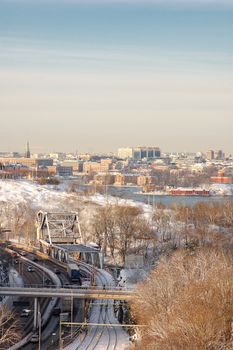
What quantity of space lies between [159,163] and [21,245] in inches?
2575

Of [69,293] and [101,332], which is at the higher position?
[69,293]

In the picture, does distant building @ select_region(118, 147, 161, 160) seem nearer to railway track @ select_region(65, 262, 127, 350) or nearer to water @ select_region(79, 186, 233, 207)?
water @ select_region(79, 186, 233, 207)

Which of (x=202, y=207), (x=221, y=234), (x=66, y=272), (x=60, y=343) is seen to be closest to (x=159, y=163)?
(x=202, y=207)

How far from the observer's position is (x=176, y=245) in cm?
2000

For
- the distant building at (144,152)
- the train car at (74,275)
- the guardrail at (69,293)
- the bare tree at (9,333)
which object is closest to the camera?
the bare tree at (9,333)

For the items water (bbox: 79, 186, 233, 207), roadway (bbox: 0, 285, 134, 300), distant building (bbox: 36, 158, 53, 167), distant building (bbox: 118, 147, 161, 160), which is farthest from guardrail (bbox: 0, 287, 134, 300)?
distant building (bbox: 118, 147, 161, 160)

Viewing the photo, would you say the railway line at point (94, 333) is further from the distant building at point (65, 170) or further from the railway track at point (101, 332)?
the distant building at point (65, 170)

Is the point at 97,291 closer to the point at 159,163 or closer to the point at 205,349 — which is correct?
the point at 205,349

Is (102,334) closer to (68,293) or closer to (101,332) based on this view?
(101,332)

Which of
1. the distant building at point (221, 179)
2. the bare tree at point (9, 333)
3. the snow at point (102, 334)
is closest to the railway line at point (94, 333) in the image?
the snow at point (102, 334)

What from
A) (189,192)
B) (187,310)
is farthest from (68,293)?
(189,192)

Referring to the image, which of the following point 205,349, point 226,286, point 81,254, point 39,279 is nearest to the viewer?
point 205,349

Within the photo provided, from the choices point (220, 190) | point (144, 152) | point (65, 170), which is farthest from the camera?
point (144, 152)

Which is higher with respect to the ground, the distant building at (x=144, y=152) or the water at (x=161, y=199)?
the distant building at (x=144, y=152)
